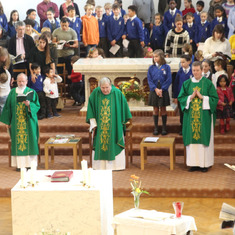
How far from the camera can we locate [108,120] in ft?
40.7

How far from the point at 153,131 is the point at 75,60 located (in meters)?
2.97

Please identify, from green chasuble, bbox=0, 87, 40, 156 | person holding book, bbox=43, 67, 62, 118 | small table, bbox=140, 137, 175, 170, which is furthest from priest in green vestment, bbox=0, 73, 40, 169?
person holding book, bbox=43, 67, 62, 118

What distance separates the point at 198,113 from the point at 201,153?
69 cm

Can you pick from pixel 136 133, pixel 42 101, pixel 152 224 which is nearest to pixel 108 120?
pixel 136 133

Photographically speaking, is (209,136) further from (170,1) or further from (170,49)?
(170,1)

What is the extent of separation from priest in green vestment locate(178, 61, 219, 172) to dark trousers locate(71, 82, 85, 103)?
12.6 ft

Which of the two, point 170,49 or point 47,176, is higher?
point 170,49

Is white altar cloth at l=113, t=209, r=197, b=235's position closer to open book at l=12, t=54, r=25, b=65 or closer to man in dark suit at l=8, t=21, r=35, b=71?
open book at l=12, t=54, r=25, b=65

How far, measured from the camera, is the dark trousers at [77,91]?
15664 millimetres

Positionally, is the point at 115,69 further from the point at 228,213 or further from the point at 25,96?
the point at 228,213

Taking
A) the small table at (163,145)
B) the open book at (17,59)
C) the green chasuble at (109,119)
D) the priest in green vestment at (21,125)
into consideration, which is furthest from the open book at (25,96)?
the open book at (17,59)

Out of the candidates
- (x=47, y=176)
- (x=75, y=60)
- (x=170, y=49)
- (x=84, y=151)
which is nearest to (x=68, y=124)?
(x=84, y=151)

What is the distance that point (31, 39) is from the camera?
15648 mm

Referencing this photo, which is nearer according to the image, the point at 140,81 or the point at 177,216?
the point at 177,216
